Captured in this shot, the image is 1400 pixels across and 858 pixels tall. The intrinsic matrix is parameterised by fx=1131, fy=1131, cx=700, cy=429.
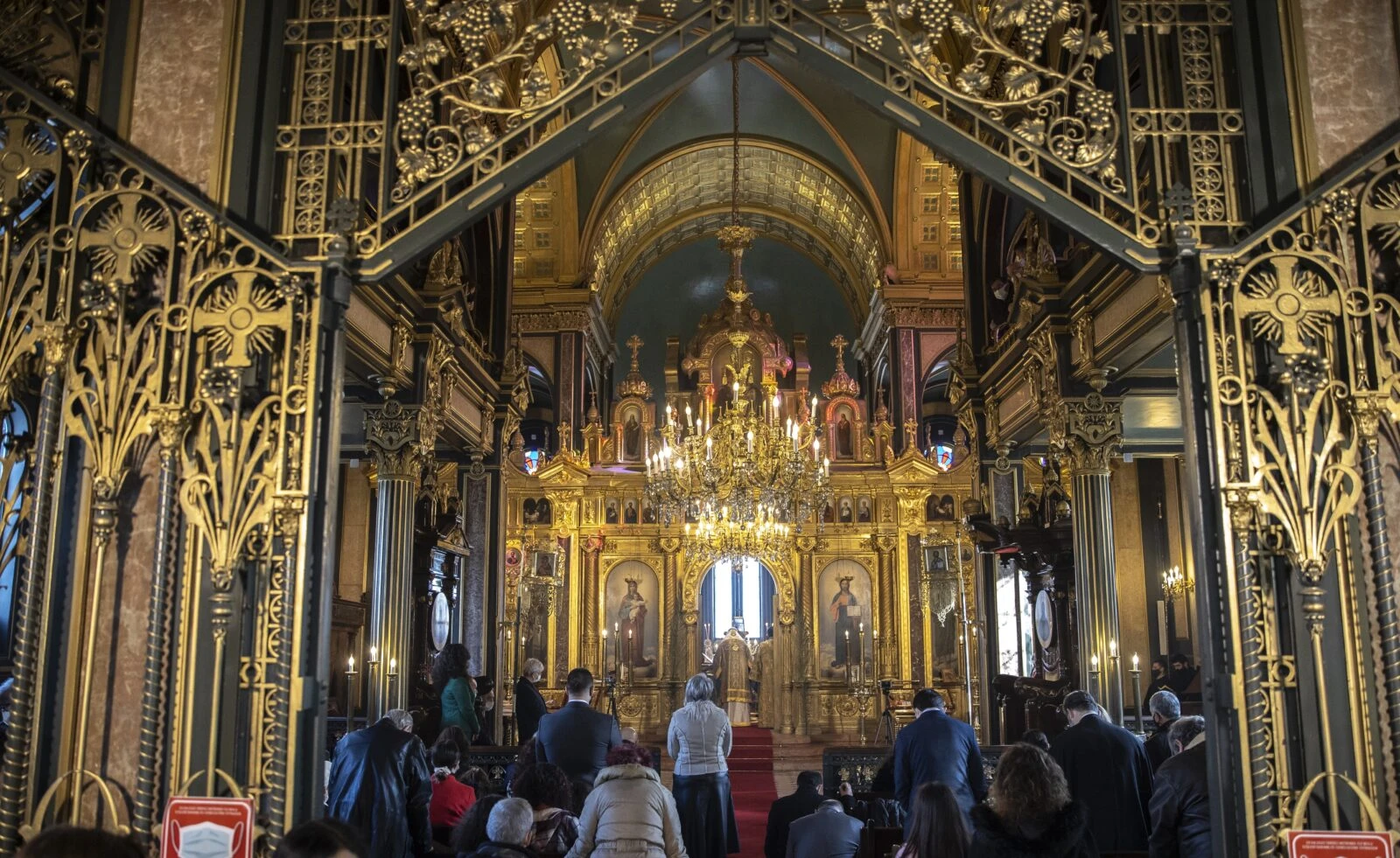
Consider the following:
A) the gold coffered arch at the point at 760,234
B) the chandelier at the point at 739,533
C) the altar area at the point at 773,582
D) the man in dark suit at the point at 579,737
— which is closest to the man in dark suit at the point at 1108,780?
the man in dark suit at the point at 579,737

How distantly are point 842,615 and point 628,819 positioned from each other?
17.3 meters

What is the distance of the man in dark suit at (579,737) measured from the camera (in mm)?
6629

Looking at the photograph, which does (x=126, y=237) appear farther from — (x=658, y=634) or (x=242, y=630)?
(x=658, y=634)

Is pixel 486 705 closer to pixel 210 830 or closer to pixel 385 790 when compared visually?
pixel 385 790

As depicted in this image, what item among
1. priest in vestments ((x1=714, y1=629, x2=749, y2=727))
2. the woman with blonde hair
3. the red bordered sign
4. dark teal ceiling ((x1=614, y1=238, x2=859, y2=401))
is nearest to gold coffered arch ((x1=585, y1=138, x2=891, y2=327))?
dark teal ceiling ((x1=614, y1=238, x2=859, y2=401))

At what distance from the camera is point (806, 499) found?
15141 millimetres

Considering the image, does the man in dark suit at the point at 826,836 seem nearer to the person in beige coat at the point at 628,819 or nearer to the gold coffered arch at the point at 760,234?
the person in beige coat at the point at 628,819

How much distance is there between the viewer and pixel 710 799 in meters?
7.48

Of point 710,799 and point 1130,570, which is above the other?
point 1130,570

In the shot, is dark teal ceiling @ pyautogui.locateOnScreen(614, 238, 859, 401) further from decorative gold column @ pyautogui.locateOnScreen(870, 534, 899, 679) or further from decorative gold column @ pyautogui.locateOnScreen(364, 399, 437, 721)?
decorative gold column @ pyautogui.locateOnScreen(364, 399, 437, 721)

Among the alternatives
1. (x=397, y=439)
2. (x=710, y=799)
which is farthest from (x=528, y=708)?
(x=397, y=439)

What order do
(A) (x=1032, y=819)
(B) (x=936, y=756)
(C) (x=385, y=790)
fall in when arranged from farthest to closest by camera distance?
1. (B) (x=936, y=756)
2. (C) (x=385, y=790)
3. (A) (x=1032, y=819)

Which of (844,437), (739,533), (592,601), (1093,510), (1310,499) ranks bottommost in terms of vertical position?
(1310,499)

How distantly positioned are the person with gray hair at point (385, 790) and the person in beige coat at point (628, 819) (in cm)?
144
